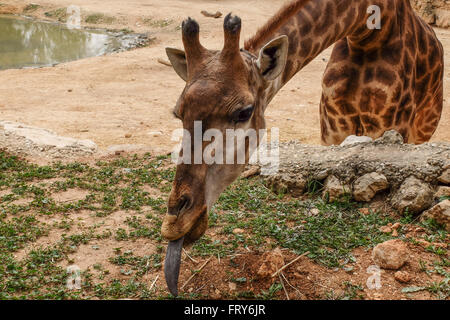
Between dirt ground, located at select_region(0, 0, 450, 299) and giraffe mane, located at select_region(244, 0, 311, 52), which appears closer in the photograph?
dirt ground, located at select_region(0, 0, 450, 299)

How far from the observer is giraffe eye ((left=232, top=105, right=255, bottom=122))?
288 centimetres

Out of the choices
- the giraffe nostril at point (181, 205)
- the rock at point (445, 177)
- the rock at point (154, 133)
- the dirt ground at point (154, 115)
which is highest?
the giraffe nostril at point (181, 205)

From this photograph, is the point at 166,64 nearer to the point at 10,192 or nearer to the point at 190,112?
the point at 10,192

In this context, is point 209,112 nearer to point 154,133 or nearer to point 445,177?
point 445,177

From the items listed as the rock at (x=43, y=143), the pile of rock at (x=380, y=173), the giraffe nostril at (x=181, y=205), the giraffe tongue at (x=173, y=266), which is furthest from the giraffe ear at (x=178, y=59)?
the rock at (x=43, y=143)

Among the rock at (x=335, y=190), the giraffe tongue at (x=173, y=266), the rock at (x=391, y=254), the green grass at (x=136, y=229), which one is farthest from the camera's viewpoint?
the rock at (x=335, y=190)

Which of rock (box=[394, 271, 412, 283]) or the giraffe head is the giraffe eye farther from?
rock (box=[394, 271, 412, 283])

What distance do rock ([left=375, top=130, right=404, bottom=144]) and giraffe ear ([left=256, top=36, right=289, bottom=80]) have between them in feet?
6.03

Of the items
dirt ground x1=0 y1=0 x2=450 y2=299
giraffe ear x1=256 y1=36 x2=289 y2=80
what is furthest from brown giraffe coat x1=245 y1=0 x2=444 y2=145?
dirt ground x1=0 y1=0 x2=450 y2=299

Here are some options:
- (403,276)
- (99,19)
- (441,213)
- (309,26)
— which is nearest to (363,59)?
(309,26)

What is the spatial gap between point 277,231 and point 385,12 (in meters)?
2.44

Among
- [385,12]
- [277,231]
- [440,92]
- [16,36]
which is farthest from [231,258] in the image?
[16,36]

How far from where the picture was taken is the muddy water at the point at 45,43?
1488 centimetres

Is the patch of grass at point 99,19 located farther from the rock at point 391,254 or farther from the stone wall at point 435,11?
the rock at point 391,254
